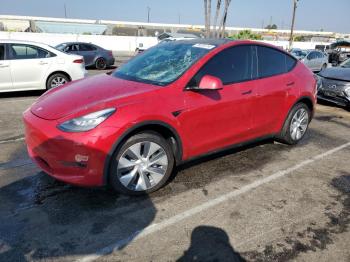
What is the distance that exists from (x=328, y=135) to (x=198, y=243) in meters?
4.48

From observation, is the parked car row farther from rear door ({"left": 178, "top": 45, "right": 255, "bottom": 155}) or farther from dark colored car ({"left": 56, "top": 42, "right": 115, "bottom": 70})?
dark colored car ({"left": 56, "top": 42, "right": 115, "bottom": 70})

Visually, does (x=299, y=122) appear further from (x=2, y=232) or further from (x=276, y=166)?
(x=2, y=232)

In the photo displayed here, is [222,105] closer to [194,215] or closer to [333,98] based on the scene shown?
[194,215]

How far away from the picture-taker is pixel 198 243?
122 inches

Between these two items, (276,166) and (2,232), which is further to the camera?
(276,166)

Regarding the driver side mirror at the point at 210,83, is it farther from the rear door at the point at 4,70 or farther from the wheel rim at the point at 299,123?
the rear door at the point at 4,70

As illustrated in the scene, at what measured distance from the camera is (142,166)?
380 cm

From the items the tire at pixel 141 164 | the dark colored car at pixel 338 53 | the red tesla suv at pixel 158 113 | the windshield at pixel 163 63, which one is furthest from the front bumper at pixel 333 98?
the dark colored car at pixel 338 53

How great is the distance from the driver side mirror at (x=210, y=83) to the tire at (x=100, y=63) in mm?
14748

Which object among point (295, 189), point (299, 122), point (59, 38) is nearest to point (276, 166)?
point (295, 189)

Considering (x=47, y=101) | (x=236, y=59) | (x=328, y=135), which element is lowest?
(x=328, y=135)

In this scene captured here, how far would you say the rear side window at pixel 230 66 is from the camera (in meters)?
4.24

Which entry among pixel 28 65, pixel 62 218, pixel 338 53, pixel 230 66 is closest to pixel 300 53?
pixel 338 53

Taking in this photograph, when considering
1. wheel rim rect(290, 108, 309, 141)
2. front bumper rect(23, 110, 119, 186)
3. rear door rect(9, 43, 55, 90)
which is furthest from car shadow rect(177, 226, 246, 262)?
rear door rect(9, 43, 55, 90)
